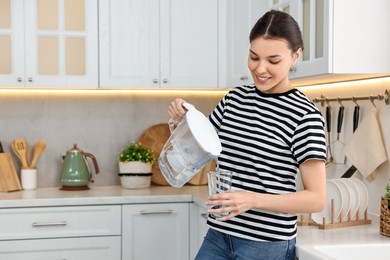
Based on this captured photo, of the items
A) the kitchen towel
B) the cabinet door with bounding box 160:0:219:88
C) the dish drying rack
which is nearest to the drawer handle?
the cabinet door with bounding box 160:0:219:88

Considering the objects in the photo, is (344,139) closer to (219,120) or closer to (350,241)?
(350,241)

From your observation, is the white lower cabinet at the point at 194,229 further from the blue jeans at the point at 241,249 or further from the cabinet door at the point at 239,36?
the blue jeans at the point at 241,249

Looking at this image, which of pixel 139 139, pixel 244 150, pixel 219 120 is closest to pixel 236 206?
pixel 244 150

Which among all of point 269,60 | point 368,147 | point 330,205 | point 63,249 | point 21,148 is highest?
point 269,60

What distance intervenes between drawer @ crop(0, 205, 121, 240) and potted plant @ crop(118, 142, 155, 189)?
344mm

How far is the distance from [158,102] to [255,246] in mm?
2208

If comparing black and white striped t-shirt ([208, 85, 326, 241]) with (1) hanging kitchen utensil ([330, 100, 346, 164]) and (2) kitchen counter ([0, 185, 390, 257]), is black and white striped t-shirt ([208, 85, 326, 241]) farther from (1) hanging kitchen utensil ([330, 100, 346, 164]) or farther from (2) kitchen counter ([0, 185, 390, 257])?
(1) hanging kitchen utensil ([330, 100, 346, 164])

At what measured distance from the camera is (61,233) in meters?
3.40

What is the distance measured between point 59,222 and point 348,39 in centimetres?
170

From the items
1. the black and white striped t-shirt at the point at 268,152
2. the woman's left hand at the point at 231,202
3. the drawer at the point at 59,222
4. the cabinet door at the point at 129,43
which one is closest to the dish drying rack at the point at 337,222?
the black and white striped t-shirt at the point at 268,152

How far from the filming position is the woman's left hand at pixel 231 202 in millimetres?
1788

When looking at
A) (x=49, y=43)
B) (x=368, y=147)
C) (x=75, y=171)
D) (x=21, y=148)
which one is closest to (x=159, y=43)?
(x=49, y=43)

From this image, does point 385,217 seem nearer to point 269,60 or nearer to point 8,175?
point 269,60

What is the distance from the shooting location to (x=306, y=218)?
2.69 m
